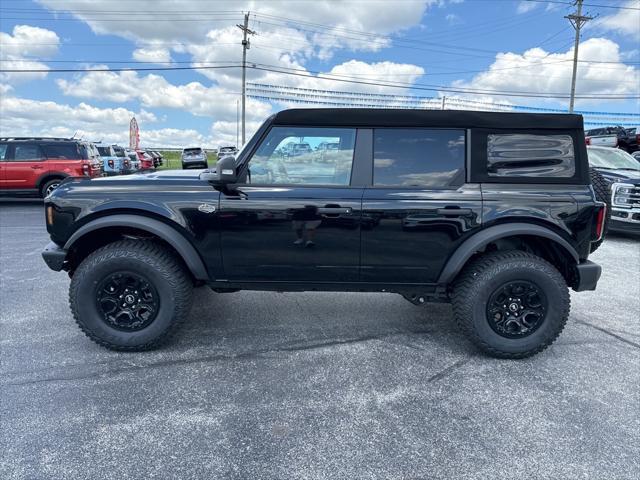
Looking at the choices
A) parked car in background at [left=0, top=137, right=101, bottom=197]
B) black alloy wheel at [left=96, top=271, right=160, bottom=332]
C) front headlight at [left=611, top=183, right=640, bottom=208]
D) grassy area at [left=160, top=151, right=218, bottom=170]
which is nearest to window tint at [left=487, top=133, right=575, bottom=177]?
black alloy wheel at [left=96, top=271, right=160, bottom=332]

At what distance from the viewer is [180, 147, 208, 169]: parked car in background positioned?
28781 millimetres

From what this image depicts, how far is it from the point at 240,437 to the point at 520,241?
2.56 meters

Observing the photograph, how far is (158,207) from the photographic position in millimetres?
3180

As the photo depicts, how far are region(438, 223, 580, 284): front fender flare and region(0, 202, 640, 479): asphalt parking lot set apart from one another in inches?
29.9

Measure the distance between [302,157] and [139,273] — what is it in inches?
59.0

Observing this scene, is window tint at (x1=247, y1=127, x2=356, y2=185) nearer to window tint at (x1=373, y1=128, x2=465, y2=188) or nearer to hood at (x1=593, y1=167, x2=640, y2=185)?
window tint at (x1=373, y1=128, x2=465, y2=188)

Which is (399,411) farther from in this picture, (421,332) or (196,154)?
(196,154)

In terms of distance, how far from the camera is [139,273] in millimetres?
3199

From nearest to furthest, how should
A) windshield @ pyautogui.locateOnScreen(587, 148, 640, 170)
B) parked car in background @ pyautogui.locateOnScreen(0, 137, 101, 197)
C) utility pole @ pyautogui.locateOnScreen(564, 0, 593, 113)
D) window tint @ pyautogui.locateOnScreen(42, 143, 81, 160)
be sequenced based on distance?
windshield @ pyautogui.locateOnScreen(587, 148, 640, 170), parked car in background @ pyautogui.locateOnScreen(0, 137, 101, 197), window tint @ pyautogui.locateOnScreen(42, 143, 81, 160), utility pole @ pyautogui.locateOnScreen(564, 0, 593, 113)

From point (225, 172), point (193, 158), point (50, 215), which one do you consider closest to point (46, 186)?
point (50, 215)

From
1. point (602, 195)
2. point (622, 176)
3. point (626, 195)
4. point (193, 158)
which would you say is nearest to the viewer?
point (602, 195)

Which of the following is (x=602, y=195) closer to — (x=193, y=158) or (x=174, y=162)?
(x=193, y=158)

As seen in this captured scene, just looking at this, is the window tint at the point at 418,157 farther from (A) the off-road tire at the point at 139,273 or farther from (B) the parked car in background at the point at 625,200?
(B) the parked car in background at the point at 625,200

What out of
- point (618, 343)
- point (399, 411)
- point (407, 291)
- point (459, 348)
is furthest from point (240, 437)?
point (618, 343)
